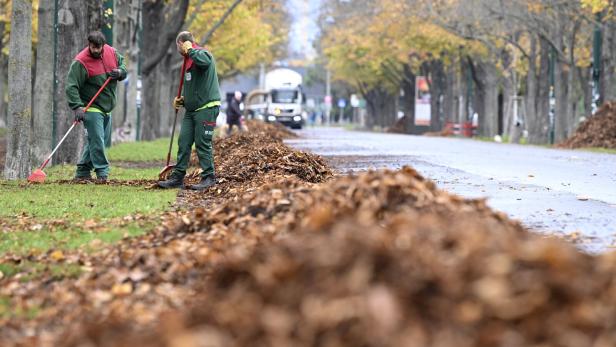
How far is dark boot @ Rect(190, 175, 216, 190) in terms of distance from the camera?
15.7 metres

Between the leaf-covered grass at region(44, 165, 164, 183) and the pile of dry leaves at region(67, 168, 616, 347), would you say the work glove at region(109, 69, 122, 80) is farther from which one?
the pile of dry leaves at region(67, 168, 616, 347)

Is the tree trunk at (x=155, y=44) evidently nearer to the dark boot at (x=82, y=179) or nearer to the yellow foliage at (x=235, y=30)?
the yellow foliage at (x=235, y=30)

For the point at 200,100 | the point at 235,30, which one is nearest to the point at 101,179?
the point at 200,100

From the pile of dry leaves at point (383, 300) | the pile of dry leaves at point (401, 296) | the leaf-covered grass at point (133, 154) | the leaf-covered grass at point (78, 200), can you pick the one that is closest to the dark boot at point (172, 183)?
the leaf-covered grass at point (78, 200)

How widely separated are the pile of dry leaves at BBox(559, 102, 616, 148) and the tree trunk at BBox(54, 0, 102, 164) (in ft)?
61.9

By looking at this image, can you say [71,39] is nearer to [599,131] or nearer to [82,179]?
[82,179]

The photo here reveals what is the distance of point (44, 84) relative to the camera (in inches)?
824

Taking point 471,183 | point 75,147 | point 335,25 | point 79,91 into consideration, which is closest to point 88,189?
point 79,91

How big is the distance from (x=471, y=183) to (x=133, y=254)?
9.16 m

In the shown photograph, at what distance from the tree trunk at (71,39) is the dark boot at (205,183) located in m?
7.18

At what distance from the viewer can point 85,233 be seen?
10188 millimetres

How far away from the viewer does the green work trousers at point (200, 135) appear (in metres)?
15.5

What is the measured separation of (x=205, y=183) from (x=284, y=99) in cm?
6777

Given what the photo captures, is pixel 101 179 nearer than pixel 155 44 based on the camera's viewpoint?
Yes
